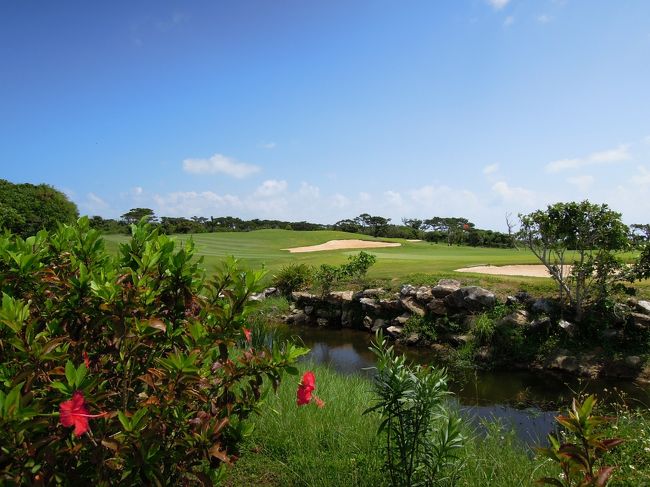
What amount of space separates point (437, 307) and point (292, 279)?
625 centimetres

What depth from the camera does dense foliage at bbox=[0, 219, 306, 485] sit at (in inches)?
64.9

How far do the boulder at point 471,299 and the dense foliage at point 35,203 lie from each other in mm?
29130

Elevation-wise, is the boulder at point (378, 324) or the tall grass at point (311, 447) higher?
the tall grass at point (311, 447)

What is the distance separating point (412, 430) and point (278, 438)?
5.87ft

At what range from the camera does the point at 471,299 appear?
10.6 meters

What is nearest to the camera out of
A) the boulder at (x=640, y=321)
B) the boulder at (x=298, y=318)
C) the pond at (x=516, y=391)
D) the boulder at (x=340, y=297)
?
the pond at (x=516, y=391)

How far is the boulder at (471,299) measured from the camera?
34.3 ft

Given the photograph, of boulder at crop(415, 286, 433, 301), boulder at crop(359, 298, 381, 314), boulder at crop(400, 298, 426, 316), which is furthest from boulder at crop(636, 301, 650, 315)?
boulder at crop(359, 298, 381, 314)

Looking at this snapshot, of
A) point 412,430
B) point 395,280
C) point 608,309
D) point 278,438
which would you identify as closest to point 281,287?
point 395,280

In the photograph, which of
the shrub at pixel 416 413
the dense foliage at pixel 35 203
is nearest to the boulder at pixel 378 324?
the shrub at pixel 416 413

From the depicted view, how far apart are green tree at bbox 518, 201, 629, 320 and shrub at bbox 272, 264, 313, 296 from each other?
814 cm

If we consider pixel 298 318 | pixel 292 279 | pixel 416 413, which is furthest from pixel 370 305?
pixel 416 413

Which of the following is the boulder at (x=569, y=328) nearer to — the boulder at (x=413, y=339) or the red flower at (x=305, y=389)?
the boulder at (x=413, y=339)

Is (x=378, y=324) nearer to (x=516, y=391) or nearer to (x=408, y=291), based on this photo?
(x=408, y=291)
